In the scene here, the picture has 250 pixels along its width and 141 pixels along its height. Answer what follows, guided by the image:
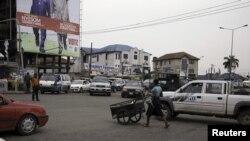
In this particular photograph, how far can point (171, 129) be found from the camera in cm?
1399

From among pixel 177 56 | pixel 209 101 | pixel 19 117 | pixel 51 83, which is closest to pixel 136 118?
pixel 209 101

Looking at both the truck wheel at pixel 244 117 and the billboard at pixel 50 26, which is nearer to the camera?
the truck wheel at pixel 244 117

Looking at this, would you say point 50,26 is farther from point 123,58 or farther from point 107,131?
point 107,131

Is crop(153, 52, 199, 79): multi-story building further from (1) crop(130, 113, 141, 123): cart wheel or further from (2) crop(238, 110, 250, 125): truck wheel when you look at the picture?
(2) crop(238, 110, 250, 125): truck wheel

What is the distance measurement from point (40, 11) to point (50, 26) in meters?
2.87

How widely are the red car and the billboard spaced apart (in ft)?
144

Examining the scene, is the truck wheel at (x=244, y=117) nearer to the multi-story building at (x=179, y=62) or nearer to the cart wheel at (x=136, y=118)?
the cart wheel at (x=136, y=118)

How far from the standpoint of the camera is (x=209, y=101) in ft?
51.2

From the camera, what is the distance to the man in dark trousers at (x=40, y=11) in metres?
57.5

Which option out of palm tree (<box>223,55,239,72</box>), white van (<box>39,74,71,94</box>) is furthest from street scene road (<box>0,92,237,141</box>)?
palm tree (<box>223,55,239,72</box>)

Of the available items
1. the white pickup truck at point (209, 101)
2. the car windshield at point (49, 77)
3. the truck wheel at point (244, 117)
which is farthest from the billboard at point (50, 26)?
the truck wheel at point (244, 117)

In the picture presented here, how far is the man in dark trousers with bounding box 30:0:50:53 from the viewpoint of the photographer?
57.5m

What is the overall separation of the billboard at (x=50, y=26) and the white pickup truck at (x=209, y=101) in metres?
41.0

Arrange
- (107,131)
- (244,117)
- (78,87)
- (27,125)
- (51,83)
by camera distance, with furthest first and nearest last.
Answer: (78,87)
(51,83)
(244,117)
(107,131)
(27,125)
